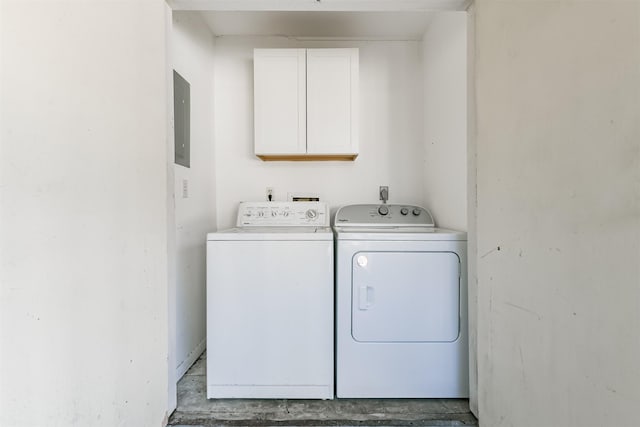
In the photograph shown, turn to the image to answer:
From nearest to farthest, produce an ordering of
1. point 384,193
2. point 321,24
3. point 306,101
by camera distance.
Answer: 1. point 306,101
2. point 321,24
3. point 384,193

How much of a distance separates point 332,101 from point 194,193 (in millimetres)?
1150

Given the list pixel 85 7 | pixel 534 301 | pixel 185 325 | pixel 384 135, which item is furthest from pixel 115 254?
pixel 384 135

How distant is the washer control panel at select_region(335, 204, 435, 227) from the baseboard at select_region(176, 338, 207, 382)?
4.18ft

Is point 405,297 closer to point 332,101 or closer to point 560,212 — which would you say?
point 560,212

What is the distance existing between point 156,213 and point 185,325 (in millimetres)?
925

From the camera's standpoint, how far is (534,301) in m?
0.95

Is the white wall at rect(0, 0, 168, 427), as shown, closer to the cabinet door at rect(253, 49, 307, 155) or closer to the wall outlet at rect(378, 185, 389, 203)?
the cabinet door at rect(253, 49, 307, 155)

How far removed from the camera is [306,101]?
215cm

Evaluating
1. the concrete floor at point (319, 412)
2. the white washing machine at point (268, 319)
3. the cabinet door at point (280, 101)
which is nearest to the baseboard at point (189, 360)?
the concrete floor at point (319, 412)

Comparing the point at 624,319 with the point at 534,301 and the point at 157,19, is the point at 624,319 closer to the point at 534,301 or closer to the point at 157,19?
the point at 534,301

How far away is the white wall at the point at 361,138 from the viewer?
2432 millimetres

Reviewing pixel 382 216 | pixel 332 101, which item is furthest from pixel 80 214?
pixel 382 216

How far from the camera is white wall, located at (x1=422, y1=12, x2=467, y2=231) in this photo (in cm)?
174

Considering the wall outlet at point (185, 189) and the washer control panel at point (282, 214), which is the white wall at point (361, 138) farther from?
the wall outlet at point (185, 189)
